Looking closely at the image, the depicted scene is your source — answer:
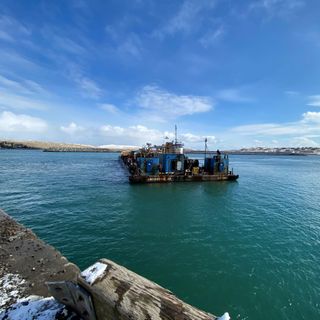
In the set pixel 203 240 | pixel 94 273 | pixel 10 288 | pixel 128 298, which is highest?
pixel 94 273

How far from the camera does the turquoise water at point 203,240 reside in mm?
9133

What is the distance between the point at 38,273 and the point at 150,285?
4938 mm

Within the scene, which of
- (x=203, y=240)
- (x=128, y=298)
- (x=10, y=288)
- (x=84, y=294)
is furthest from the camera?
(x=203, y=240)

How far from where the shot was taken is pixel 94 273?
13.7ft

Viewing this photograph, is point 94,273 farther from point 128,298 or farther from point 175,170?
point 175,170

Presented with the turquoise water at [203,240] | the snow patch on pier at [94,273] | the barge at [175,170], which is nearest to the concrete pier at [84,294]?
the snow patch on pier at [94,273]

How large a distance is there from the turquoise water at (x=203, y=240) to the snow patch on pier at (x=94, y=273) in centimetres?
593

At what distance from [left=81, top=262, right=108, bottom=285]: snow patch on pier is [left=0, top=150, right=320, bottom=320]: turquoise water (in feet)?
19.4

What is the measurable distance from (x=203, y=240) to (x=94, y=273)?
442 inches

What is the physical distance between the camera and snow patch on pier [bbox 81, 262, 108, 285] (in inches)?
160

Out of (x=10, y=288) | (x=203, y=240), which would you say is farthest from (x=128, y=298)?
(x=203, y=240)

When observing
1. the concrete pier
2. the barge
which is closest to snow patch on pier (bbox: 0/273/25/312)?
the concrete pier

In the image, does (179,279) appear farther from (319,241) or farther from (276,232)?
(319,241)

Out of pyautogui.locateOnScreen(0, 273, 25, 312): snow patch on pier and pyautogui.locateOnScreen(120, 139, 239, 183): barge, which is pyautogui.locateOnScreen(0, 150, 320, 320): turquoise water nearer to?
pyautogui.locateOnScreen(0, 273, 25, 312): snow patch on pier
